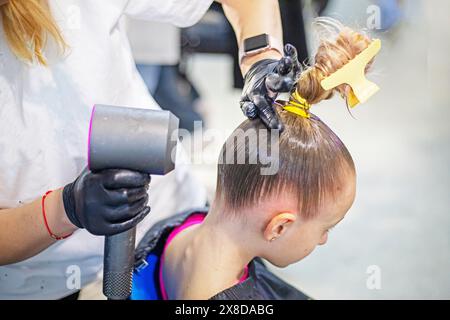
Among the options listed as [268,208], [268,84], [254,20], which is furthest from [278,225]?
[254,20]

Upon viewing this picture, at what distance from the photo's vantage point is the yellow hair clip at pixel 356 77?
101cm

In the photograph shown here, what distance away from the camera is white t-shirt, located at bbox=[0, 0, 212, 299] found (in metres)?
1.06

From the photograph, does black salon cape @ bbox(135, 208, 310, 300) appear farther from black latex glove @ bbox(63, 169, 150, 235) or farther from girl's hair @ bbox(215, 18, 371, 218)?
black latex glove @ bbox(63, 169, 150, 235)

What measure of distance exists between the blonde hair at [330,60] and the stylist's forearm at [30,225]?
1.48 feet

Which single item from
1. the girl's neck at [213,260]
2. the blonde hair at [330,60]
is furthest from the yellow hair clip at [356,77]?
the girl's neck at [213,260]

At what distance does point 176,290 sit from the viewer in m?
1.22

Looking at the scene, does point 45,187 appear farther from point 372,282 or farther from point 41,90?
point 372,282

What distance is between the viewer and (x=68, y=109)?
1.10 m

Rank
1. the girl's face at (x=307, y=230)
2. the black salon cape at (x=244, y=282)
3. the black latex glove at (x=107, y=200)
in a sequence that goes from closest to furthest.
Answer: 1. the black latex glove at (x=107, y=200)
2. the girl's face at (x=307, y=230)
3. the black salon cape at (x=244, y=282)

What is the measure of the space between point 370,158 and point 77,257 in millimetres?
762

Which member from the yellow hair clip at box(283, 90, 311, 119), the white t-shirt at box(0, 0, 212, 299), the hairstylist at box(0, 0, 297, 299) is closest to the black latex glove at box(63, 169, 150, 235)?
the hairstylist at box(0, 0, 297, 299)

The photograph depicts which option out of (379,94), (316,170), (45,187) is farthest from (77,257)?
(379,94)

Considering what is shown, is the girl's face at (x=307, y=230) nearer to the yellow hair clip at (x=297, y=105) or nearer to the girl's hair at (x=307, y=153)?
the girl's hair at (x=307, y=153)

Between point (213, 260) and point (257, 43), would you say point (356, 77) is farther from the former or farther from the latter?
point (213, 260)
